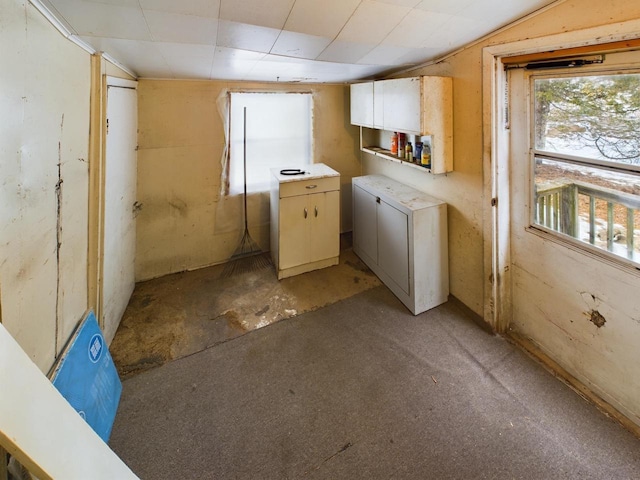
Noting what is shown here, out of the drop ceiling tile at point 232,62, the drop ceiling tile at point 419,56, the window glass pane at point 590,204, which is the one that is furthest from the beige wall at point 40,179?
the window glass pane at point 590,204

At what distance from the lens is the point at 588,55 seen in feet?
4.96

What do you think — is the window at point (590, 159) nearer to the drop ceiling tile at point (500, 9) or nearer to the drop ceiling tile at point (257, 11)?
the drop ceiling tile at point (500, 9)

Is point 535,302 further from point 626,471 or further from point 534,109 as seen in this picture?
point 534,109

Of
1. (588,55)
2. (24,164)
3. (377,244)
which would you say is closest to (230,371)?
(24,164)

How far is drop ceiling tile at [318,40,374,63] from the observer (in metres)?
1.93

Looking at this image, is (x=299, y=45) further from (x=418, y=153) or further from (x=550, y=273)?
(x=550, y=273)

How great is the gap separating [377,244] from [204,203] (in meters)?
1.83

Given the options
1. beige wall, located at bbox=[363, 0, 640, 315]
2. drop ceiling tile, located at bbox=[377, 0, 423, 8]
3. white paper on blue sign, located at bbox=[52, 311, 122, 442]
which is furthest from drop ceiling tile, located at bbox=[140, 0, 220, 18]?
beige wall, located at bbox=[363, 0, 640, 315]

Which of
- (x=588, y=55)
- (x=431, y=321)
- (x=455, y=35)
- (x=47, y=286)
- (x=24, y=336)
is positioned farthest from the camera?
(x=431, y=321)

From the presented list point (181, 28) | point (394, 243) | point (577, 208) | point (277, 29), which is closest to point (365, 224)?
point (394, 243)

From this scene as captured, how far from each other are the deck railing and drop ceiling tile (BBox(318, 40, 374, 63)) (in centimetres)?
142

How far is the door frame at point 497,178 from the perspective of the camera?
1911mm

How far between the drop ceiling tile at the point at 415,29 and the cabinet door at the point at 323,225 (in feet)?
4.77

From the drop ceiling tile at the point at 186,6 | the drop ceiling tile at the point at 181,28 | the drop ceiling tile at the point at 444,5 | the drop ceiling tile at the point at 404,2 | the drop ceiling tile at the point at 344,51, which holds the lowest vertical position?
the drop ceiling tile at the point at 186,6
